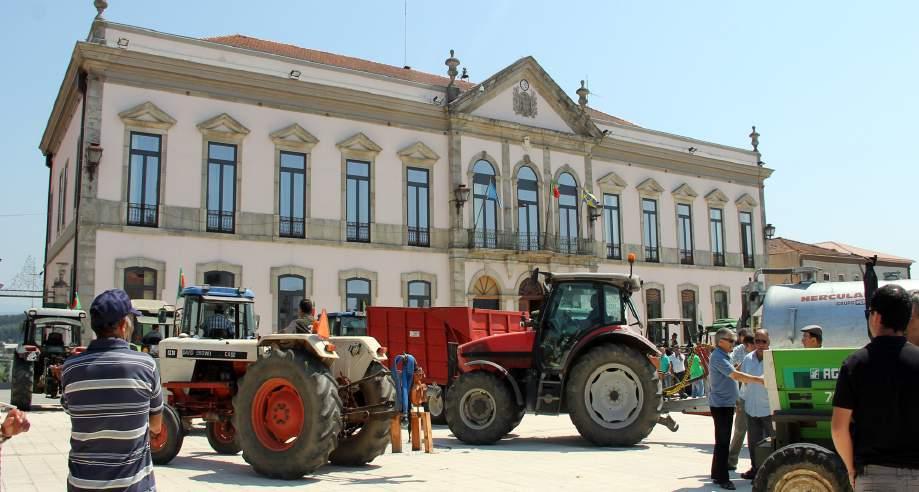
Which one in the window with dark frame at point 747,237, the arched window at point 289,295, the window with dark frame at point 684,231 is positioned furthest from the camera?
the window with dark frame at point 747,237

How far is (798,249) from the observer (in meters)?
41.8

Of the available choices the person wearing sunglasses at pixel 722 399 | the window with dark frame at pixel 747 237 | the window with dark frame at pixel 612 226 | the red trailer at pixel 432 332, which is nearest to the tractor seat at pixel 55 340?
the red trailer at pixel 432 332

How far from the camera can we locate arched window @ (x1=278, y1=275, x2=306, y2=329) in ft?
76.0

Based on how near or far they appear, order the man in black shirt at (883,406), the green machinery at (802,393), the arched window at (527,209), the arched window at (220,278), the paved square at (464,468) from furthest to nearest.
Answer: the arched window at (527,209)
the arched window at (220,278)
the paved square at (464,468)
the green machinery at (802,393)
the man in black shirt at (883,406)

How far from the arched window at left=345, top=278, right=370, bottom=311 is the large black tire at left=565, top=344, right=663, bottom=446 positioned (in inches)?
535

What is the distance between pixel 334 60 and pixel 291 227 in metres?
7.50

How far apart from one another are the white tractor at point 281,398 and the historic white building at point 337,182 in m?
11.9

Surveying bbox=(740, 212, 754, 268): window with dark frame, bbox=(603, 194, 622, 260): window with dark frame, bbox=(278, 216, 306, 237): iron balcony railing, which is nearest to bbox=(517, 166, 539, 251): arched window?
bbox=(603, 194, 622, 260): window with dark frame

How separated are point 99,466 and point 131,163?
62.7 feet

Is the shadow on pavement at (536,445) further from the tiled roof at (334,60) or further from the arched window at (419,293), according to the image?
the tiled roof at (334,60)

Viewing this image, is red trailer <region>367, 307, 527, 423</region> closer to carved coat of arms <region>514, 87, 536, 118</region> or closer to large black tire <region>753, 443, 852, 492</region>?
large black tire <region>753, 443, 852, 492</region>

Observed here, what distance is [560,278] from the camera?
11.9 meters

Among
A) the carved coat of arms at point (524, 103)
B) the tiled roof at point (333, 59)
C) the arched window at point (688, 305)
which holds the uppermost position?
the tiled roof at point (333, 59)

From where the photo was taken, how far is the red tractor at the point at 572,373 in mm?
11211
